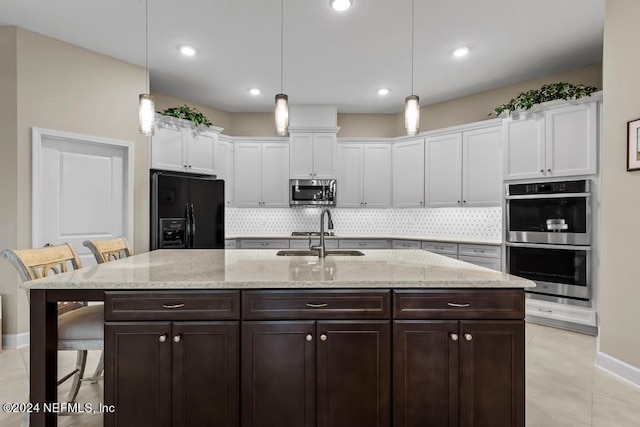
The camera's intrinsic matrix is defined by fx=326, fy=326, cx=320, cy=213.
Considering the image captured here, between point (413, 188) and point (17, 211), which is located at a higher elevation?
point (413, 188)

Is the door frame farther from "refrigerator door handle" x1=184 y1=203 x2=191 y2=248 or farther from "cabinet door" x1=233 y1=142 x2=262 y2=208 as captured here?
"cabinet door" x1=233 y1=142 x2=262 y2=208

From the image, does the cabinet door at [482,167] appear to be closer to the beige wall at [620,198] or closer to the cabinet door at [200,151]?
the beige wall at [620,198]

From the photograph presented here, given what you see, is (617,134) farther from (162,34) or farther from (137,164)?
(137,164)

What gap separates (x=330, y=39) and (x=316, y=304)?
2772 mm

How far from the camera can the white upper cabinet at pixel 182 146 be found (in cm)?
411

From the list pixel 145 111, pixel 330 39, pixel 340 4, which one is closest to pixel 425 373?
pixel 145 111

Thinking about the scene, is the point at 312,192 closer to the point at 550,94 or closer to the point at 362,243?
the point at 362,243

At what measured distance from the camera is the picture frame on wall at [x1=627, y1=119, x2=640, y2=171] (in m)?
2.41

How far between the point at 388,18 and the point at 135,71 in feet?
9.65

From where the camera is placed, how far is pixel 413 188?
502 centimetres

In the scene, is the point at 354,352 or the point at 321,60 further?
the point at 321,60

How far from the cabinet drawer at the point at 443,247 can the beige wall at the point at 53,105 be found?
380cm

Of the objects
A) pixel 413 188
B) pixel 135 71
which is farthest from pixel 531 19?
pixel 135 71

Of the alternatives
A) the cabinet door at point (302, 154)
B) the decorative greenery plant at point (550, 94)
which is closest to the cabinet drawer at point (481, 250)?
the decorative greenery plant at point (550, 94)
